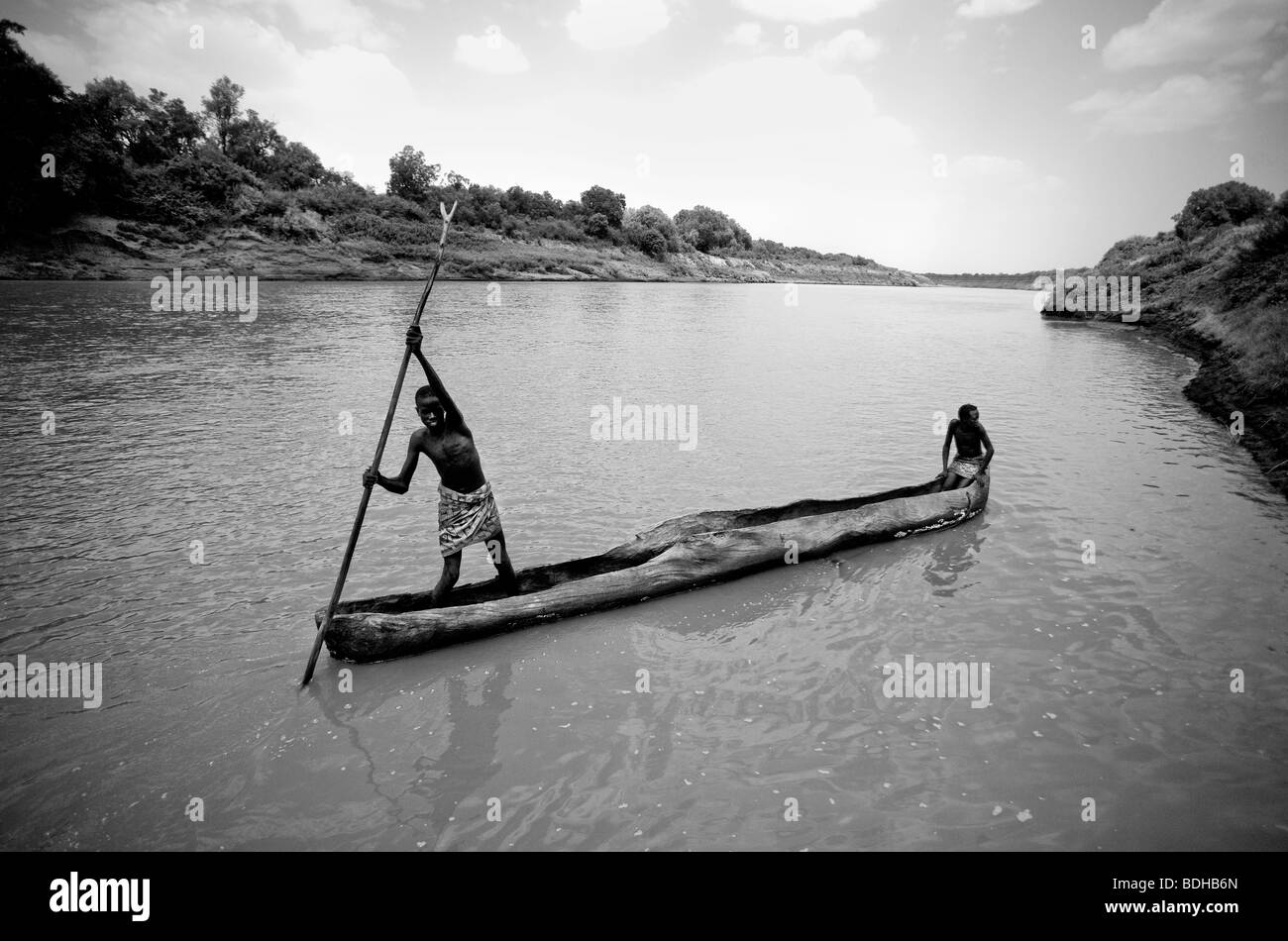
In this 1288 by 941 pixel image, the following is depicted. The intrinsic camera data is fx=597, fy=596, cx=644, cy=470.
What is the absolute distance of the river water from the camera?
136 inches

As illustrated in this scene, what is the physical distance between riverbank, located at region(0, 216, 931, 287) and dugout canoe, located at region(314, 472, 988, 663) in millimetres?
48232

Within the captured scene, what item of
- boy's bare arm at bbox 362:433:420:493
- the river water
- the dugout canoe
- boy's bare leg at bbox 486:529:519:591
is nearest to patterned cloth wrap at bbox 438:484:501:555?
boy's bare leg at bbox 486:529:519:591

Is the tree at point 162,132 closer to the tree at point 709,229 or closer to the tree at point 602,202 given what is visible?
the tree at point 602,202

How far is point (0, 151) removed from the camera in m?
35.5

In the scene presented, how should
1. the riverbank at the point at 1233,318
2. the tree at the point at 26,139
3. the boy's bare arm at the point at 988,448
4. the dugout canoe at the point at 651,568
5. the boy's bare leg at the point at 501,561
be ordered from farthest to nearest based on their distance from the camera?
the tree at the point at 26,139
the riverbank at the point at 1233,318
the boy's bare arm at the point at 988,448
the boy's bare leg at the point at 501,561
the dugout canoe at the point at 651,568

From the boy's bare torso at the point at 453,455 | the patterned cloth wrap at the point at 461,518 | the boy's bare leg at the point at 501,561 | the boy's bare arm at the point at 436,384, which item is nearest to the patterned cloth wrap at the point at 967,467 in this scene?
the boy's bare leg at the point at 501,561

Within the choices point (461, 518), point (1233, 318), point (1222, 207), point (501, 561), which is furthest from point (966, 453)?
point (1222, 207)

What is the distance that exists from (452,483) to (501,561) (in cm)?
84

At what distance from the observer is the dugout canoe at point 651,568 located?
4.73 metres

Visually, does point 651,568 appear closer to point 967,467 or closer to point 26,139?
point 967,467

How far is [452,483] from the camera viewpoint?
5359 millimetres

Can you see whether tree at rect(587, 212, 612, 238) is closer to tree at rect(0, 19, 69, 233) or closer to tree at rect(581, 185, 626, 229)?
tree at rect(581, 185, 626, 229)

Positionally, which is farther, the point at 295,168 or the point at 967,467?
the point at 295,168
